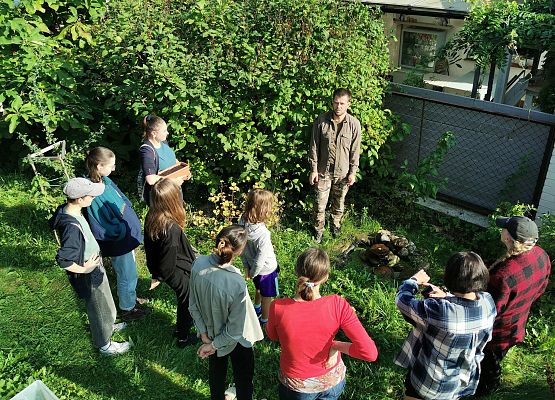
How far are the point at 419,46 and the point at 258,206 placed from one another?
34.7 ft

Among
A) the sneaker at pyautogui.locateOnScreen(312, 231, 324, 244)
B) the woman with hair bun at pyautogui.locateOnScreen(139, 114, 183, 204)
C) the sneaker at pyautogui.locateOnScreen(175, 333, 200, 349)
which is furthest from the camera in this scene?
the sneaker at pyautogui.locateOnScreen(312, 231, 324, 244)

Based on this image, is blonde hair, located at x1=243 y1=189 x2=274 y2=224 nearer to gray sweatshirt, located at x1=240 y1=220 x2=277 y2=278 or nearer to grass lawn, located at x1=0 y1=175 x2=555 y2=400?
gray sweatshirt, located at x1=240 y1=220 x2=277 y2=278

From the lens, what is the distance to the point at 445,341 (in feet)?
8.86

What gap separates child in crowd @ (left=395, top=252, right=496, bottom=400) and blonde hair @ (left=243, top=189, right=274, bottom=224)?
4.40ft

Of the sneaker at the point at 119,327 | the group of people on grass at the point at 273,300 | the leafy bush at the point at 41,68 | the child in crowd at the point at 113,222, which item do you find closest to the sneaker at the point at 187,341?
the group of people on grass at the point at 273,300

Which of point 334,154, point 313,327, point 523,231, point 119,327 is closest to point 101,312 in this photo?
point 119,327

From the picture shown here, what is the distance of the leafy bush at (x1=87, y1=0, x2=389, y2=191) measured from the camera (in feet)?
17.9

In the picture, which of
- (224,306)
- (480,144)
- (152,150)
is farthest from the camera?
(480,144)

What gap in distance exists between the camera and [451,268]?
268 cm

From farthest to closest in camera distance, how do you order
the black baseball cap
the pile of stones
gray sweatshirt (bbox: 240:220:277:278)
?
1. the pile of stones
2. gray sweatshirt (bbox: 240:220:277:278)
3. the black baseball cap

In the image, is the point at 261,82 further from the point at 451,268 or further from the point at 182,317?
the point at 451,268

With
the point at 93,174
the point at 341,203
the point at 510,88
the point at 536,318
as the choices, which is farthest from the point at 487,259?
the point at 510,88

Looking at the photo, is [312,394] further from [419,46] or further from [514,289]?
[419,46]

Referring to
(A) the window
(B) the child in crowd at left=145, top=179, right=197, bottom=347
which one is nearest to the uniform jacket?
(B) the child in crowd at left=145, top=179, right=197, bottom=347
